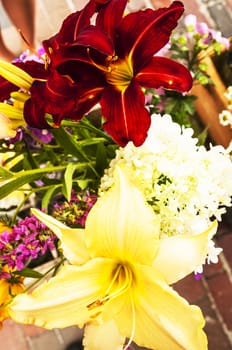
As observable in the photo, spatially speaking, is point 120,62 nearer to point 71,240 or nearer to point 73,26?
point 73,26

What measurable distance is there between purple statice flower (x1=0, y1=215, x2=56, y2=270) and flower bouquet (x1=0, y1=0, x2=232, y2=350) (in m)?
0.06

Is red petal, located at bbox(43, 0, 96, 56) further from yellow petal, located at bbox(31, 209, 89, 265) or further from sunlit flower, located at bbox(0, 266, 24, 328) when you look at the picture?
sunlit flower, located at bbox(0, 266, 24, 328)

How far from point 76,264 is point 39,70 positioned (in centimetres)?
19

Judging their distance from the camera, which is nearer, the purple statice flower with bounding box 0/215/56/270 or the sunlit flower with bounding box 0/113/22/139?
the sunlit flower with bounding box 0/113/22/139

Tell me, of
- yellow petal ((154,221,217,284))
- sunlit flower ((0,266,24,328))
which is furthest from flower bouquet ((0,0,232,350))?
sunlit flower ((0,266,24,328))

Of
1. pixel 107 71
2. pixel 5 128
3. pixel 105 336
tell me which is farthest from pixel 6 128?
pixel 105 336

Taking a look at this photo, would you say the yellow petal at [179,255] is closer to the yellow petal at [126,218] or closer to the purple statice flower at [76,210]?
the yellow petal at [126,218]

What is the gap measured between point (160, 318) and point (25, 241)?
20 centimetres

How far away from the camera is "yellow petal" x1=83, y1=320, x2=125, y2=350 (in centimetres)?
48

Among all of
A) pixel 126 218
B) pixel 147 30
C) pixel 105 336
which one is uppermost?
pixel 147 30

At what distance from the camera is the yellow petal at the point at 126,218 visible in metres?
0.42

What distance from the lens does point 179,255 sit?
17.1 inches

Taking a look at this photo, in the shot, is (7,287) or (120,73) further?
(7,287)

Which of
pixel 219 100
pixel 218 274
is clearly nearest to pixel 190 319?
pixel 219 100
